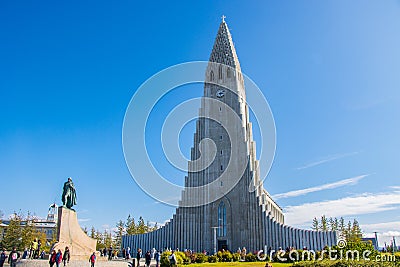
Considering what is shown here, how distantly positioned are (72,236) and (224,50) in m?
39.4

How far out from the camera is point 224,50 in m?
57.9

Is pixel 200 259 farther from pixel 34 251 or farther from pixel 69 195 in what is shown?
pixel 34 251

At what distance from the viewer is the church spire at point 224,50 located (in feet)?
185

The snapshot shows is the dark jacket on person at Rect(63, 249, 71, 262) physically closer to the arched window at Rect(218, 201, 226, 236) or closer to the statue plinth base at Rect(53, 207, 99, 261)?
the statue plinth base at Rect(53, 207, 99, 261)

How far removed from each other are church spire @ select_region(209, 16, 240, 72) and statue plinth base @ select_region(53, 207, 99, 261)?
35.7 m

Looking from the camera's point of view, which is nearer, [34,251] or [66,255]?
[66,255]

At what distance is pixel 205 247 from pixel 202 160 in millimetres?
11670

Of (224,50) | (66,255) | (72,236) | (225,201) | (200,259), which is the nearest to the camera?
(66,255)

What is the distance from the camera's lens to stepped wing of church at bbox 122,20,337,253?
43.6 meters

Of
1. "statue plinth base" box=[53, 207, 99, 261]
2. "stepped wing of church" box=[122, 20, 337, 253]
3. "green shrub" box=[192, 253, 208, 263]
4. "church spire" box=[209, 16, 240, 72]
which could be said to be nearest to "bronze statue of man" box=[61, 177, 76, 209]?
"statue plinth base" box=[53, 207, 99, 261]

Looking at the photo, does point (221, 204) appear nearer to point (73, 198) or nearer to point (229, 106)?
point (229, 106)

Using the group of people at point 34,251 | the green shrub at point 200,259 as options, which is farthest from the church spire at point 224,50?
→ the group of people at point 34,251

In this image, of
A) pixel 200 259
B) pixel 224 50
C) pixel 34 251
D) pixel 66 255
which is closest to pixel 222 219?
pixel 200 259

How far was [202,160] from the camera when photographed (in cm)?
5041
